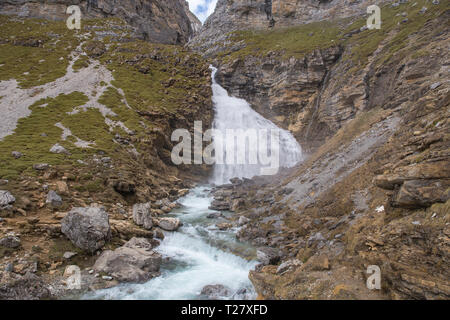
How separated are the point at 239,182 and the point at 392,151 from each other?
22012 mm

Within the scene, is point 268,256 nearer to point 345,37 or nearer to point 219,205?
point 219,205

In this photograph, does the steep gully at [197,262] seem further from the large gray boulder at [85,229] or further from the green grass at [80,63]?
the green grass at [80,63]

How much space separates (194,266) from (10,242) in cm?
971

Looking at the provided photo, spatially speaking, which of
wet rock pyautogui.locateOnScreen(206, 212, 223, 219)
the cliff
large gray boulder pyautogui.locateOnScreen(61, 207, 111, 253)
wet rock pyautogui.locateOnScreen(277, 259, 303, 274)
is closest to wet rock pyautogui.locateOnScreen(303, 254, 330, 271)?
the cliff

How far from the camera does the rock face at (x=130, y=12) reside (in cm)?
7500

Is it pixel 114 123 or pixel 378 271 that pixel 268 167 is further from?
pixel 378 271

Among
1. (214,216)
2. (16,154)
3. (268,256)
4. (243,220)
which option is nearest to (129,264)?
(268,256)

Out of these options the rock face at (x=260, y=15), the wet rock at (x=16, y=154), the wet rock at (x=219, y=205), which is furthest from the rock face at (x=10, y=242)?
the rock face at (x=260, y=15)

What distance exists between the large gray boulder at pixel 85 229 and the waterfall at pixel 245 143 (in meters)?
26.2

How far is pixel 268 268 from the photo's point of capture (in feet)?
41.1

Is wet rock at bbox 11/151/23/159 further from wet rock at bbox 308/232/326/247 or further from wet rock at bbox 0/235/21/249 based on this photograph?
wet rock at bbox 308/232/326/247

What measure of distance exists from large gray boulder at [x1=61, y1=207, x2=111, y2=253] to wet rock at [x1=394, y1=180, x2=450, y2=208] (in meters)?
14.9

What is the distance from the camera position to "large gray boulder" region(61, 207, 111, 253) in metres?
13.5
